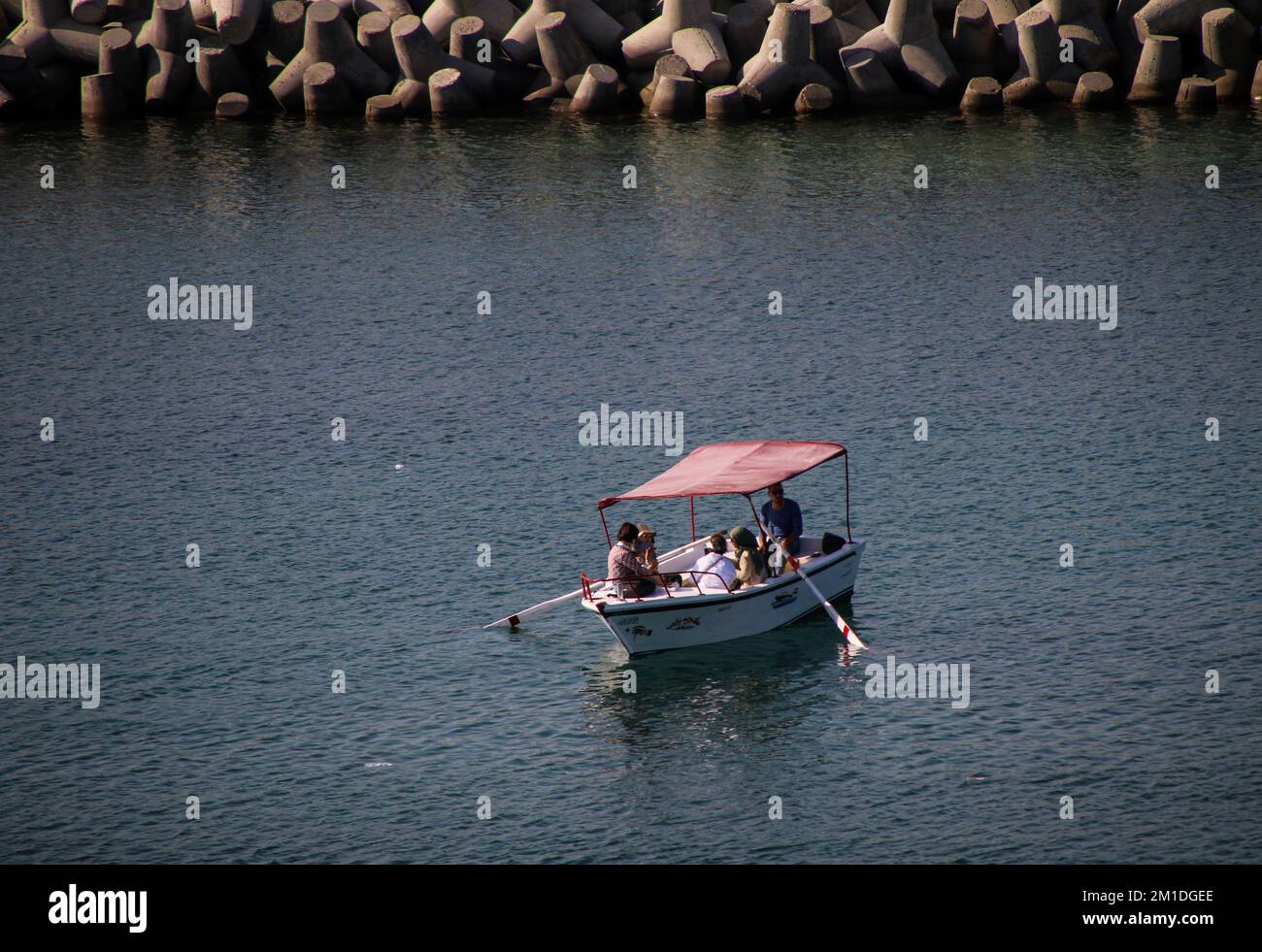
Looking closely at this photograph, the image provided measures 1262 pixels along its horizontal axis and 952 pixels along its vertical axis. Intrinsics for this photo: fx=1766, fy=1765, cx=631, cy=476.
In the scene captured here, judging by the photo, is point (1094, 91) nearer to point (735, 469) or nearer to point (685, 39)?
point (685, 39)

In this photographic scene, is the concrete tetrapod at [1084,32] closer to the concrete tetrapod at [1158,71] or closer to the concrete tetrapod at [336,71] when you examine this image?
the concrete tetrapod at [1158,71]

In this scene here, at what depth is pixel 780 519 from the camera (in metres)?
29.2

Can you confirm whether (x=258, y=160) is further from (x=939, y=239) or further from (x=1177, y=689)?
(x=1177, y=689)

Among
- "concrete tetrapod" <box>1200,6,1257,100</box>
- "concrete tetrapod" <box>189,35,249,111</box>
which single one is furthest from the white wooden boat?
"concrete tetrapod" <box>189,35,249,111</box>

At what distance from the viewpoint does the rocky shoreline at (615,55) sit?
192 ft

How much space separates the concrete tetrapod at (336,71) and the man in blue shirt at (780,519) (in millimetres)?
38301

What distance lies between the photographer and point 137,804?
78.9 ft

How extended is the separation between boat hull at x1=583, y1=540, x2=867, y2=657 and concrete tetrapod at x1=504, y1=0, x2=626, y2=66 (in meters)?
36.8

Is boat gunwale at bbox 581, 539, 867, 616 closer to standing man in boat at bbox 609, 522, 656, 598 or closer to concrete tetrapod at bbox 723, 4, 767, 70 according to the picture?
standing man in boat at bbox 609, 522, 656, 598

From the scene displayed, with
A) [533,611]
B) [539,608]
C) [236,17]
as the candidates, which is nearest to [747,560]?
[539,608]

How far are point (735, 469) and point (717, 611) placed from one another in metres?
2.84

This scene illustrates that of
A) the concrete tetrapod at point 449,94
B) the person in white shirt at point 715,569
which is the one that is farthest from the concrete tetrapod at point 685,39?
the person in white shirt at point 715,569

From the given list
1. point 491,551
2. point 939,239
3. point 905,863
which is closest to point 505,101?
point 939,239

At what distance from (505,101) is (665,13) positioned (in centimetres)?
690
